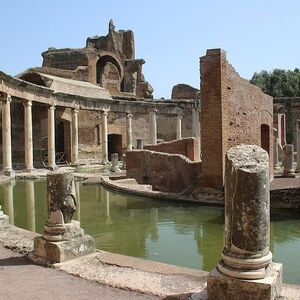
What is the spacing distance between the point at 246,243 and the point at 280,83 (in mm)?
59845

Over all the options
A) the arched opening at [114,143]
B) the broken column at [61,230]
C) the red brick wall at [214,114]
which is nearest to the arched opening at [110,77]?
the arched opening at [114,143]

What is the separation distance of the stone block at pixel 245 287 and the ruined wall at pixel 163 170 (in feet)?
35.1

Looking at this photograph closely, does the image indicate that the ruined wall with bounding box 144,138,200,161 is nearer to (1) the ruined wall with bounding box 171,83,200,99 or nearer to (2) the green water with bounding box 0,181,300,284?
(2) the green water with bounding box 0,181,300,284

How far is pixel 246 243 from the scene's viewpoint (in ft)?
12.9

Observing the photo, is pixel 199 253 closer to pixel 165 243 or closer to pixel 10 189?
pixel 165 243

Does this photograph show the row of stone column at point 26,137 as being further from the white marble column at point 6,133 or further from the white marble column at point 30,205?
the white marble column at point 30,205

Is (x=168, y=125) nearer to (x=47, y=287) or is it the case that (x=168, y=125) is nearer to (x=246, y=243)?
(x=47, y=287)

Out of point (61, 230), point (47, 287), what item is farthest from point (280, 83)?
point (47, 287)

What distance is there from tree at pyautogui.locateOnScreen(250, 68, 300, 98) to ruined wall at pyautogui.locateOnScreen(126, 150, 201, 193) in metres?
45.1

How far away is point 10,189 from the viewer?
1744cm

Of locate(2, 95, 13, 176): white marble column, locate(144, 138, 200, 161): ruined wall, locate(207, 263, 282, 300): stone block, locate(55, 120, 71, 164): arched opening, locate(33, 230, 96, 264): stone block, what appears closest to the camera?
locate(207, 263, 282, 300): stone block

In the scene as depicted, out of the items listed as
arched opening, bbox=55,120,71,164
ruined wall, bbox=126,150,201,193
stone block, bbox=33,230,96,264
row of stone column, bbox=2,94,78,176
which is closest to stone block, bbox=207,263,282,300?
stone block, bbox=33,230,96,264

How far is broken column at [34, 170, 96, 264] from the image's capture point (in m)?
5.74

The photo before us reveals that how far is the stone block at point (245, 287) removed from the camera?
12.4ft
